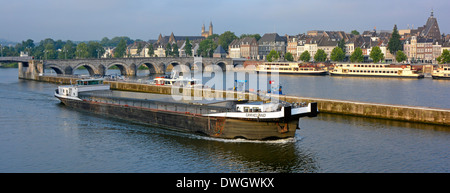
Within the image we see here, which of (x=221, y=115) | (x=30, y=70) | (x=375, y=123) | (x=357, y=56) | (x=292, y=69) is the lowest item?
(x=375, y=123)

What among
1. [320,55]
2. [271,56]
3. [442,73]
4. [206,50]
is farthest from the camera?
[206,50]

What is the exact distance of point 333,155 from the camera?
2541 centimetres

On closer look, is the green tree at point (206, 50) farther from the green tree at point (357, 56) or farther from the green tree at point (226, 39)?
the green tree at point (357, 56)

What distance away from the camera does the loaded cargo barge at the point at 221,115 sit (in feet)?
91.1

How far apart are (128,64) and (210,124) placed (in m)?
71.1

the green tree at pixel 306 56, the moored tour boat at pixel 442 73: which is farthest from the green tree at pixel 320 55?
the moored tour boat at pixel 442 73

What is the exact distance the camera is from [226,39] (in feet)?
551

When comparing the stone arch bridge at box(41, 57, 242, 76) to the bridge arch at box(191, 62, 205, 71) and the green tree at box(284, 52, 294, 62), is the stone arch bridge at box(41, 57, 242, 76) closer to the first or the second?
the bridge arch at box(191, 62, 205, 71)

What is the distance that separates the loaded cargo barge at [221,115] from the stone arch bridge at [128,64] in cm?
4846

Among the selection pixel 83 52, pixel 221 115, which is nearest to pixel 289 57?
pixel 83 52

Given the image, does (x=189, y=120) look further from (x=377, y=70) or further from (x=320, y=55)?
(x=320, y=55)
